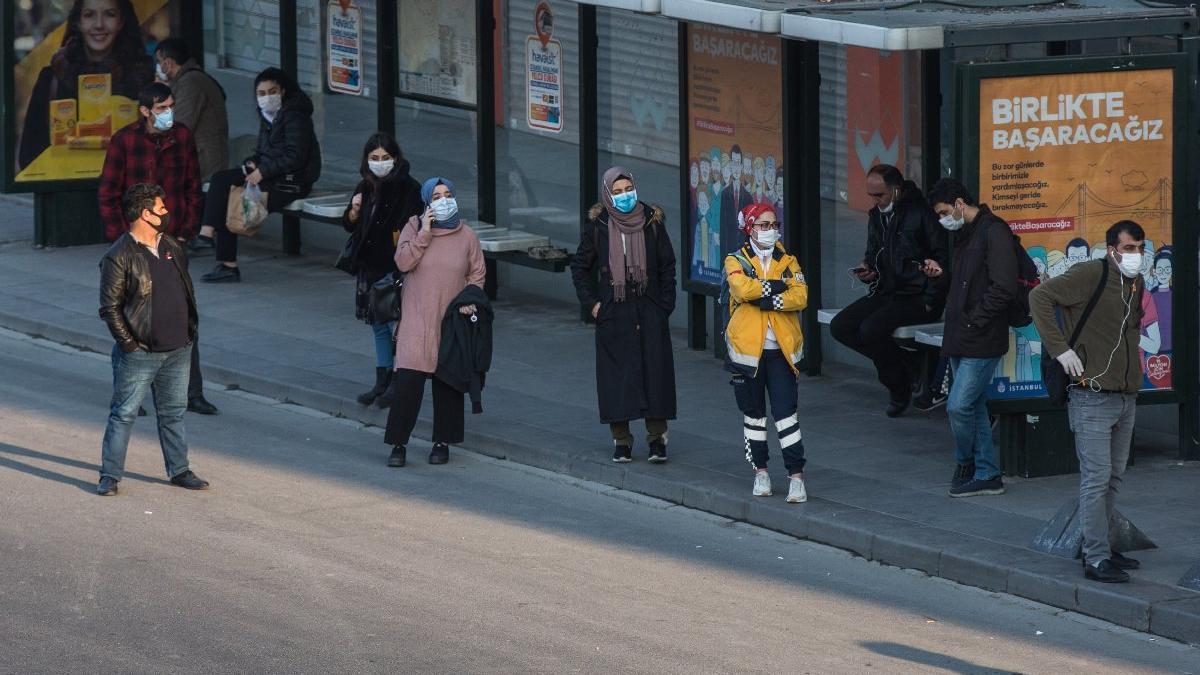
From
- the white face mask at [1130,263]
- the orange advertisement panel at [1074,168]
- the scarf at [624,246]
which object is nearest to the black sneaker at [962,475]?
the orange advertisement panel at [1074,168]

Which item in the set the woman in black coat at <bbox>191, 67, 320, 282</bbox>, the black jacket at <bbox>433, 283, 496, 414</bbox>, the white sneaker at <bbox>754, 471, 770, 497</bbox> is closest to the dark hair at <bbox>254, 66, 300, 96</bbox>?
the woman in black coat at <bbox>191, 67, 320, 282</bbox>

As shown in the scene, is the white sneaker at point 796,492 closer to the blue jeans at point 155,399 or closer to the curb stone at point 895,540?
the curb stone at point 895,540

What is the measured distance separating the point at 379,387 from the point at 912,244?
3436 mm

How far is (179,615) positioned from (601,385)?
3335 mm

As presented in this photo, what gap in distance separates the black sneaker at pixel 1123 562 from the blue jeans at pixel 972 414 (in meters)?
1.47

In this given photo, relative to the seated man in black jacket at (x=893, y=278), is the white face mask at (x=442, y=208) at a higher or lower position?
higher

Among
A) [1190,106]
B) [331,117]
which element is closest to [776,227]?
[1190,106]

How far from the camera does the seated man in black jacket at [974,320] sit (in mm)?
10773

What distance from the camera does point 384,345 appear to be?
43.4 ft

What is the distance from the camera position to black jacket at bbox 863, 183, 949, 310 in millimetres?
12594

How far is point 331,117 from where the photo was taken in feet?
59.3

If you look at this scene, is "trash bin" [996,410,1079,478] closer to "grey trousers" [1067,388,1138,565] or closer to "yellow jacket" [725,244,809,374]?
"yellow jacket" [725,244,809,374]

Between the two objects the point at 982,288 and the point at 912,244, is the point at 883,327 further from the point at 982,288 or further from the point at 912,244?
the point at 982,288

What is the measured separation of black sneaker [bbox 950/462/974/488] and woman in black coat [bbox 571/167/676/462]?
5.38ft
